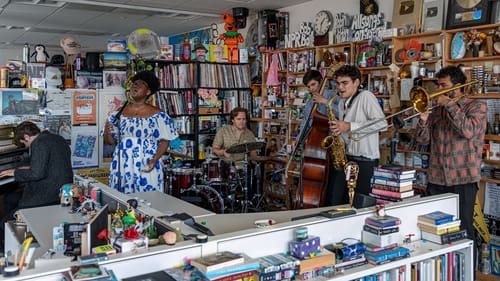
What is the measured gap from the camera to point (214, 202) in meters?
5.56

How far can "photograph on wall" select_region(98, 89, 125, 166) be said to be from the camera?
569 cm

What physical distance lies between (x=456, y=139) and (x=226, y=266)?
2.38 m

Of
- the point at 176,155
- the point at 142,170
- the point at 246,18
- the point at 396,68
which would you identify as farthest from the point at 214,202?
the point at 246,18

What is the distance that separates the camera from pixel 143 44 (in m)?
5.89

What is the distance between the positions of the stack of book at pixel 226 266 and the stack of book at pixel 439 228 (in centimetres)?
107

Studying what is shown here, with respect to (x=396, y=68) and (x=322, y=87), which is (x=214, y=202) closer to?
(x=322, y=87)

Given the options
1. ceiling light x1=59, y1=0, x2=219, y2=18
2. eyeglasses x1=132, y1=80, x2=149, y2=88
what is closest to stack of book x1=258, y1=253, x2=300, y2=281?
eyeglasses x1=132, y1=80, x2=149, y2=88

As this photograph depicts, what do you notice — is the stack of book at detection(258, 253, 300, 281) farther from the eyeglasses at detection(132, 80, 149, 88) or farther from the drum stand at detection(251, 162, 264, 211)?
the drum stand at detection(251, 162, 264, 211)

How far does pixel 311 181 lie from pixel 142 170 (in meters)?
1.32

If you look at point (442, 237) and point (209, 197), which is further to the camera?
point (209, 197)

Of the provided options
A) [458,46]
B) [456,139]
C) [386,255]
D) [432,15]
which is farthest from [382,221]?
[432,15]

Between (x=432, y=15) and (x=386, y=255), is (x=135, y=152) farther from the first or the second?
(x=432, y=15)

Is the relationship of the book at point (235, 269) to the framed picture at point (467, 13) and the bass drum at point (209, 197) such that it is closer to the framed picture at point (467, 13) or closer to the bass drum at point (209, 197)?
the framed picture at point (467, 13)

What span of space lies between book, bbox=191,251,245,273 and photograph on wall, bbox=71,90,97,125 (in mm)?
4123
